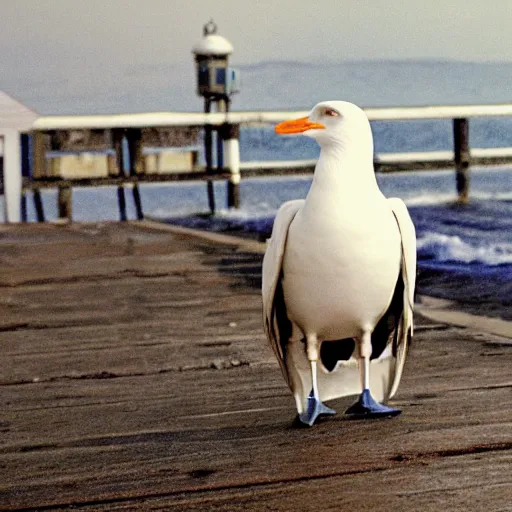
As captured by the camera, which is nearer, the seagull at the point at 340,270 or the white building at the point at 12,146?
the seagull at the point at 340,270

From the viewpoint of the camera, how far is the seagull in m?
1.97

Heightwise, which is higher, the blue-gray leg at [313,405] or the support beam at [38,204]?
the blue-gray leg at [313,405]

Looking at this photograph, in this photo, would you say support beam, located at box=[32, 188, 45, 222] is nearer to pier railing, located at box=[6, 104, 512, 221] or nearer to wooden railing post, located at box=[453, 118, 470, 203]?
pier railing, located at box=[6, 104, 512, 221]

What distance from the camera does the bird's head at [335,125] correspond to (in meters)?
2.02

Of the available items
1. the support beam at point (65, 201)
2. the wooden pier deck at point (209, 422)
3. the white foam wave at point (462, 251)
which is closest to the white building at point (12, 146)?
the support beam at point (65, 201)

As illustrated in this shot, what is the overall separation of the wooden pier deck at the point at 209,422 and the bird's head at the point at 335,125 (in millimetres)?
612

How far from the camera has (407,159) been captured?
12859 millimetres

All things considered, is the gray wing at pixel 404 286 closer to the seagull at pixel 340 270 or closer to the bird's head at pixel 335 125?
the seagull at pixel 340 270

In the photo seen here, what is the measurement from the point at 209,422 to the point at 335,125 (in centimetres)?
72

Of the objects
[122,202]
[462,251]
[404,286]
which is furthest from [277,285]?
[122,202]

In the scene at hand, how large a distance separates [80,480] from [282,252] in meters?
0.62

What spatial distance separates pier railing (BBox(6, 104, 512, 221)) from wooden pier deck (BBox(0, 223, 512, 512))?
6.70 meters

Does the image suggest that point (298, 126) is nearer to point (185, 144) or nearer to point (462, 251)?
point (462, 251)

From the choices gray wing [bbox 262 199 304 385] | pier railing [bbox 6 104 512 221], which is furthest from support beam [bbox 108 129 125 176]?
gray wing [bbox 262 199 304 385]
